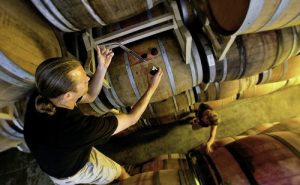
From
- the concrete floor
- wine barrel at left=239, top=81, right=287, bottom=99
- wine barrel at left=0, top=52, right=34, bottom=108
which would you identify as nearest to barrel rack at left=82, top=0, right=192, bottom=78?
wine barrel at left=0, top=52, right=34, bottom=108

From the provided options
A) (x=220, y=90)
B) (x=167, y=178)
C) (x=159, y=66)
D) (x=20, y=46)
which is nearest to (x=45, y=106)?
(x=20, y=46)

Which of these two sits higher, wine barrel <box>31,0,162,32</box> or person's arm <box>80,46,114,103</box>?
wine barrel <box>31,0,162,32</box>

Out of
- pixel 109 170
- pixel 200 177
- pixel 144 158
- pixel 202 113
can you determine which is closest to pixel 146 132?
pixel 144 158

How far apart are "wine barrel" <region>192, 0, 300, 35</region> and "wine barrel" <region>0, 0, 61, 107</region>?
1328 millimetres

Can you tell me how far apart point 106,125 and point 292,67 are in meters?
2.66

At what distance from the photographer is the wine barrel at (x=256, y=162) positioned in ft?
6.36

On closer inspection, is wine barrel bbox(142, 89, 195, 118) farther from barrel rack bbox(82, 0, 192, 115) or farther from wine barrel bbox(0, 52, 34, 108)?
wine barrel bbox(0, 52, 34, 108)

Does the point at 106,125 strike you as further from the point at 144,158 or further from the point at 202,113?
the point at 144,158

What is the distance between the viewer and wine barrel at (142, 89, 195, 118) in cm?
346

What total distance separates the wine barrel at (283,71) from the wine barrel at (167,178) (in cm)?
178

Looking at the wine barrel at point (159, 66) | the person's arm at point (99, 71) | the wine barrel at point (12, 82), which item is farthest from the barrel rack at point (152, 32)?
the wine barrel at point (12, 82)

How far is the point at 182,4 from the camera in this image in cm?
240

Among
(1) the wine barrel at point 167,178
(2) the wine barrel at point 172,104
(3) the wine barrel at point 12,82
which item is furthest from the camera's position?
(2) the wine barrel at point 172,104

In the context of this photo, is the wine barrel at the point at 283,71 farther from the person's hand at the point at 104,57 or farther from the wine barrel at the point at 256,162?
the person's hand at the point at 104,57
